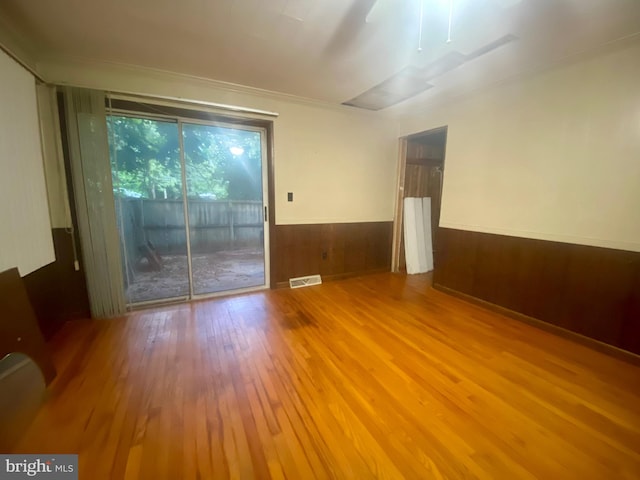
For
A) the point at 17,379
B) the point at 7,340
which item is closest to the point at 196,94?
the point at 7,340

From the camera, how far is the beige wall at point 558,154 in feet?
6.60

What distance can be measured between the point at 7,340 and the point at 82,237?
1159 millimetres

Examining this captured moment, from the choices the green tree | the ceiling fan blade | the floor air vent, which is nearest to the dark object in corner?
the green tree

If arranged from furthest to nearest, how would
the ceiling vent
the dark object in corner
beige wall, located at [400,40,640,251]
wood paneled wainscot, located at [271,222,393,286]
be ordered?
wood paneled wainscot, located at [271,222,393,286] < the ceiling vent < beige wall, located at [400,40,640,251] < the dark object in corner

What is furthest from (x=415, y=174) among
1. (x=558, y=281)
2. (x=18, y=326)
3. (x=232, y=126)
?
(x=18, y=326)

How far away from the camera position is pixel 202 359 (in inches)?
77.5

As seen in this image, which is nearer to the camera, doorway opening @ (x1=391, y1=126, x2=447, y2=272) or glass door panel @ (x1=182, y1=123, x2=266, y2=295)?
glass door panel @ (x1=182, y1=123, x2=266, y2=295)

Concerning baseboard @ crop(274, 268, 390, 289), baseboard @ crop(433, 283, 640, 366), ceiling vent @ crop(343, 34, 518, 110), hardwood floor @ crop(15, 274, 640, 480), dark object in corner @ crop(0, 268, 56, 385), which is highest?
ceiling vent @ crop(343, 34, 518, 110)

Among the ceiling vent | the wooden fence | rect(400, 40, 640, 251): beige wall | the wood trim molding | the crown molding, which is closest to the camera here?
rect(400, 40, 640, 251): beige wall

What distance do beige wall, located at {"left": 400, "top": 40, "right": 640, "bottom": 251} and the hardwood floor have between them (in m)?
1.11

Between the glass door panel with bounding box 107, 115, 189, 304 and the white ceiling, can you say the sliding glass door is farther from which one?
the white ceiling

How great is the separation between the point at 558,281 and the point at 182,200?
159 inches

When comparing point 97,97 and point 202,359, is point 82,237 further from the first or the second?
point 202,359

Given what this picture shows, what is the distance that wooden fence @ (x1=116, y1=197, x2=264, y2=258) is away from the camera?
2834 mm
